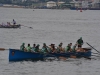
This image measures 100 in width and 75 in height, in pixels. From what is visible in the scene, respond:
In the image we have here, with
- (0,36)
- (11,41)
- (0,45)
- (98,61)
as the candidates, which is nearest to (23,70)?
(98,61)

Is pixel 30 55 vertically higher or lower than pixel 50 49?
lower

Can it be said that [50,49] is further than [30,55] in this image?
Yes

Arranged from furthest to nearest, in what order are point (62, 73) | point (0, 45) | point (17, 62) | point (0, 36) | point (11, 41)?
point (0, 36) < point (11, 41) < point (0, 45) < point (17, 62) < point (62, 73)

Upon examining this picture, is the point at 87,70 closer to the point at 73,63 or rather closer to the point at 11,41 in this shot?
the point at 73,63

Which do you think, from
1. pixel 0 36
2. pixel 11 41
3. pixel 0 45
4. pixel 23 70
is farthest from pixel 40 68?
pixel 0 36

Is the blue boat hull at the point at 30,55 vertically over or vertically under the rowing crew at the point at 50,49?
under

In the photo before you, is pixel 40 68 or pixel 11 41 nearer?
pixel 40 68

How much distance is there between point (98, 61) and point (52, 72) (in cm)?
808

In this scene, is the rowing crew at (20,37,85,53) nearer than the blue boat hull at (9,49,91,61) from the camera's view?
No

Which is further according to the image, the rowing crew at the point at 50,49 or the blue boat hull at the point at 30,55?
the rowing crew at the point at 50,49

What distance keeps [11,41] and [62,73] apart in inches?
1073

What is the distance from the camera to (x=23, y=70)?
158 feet

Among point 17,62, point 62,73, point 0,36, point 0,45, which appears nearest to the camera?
point 62,73

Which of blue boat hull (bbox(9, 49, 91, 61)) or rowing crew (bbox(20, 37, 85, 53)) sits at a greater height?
rowing crew (bbox(20, 37, 85, 53))
